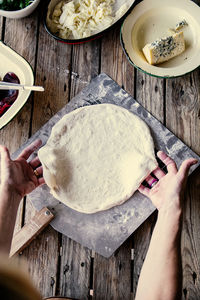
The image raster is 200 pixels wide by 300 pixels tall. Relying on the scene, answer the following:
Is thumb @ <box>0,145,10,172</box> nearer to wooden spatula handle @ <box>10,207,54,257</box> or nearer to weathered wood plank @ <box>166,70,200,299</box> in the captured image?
wooden spatula handle @ <box>10,207,54,257</box>

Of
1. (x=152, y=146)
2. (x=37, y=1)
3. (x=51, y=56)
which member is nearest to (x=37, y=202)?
(x=152, y=146)

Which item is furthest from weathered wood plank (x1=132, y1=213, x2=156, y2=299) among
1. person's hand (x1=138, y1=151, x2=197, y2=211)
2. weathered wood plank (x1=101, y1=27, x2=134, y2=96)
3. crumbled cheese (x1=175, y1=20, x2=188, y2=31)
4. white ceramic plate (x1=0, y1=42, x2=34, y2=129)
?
crumbled cheese (x1=175, y1=20, x2=188, y2=31)

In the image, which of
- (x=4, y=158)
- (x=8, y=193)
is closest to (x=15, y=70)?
(x=4, y=158)

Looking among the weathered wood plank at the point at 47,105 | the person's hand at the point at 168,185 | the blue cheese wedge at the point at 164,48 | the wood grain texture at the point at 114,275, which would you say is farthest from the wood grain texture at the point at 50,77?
the wood grain texture at the point at 114,275

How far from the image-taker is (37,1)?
4.42 feet

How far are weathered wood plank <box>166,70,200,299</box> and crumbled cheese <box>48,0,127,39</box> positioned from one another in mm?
346

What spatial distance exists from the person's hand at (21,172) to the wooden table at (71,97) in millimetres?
108

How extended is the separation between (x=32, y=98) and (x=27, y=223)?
1.64 feet

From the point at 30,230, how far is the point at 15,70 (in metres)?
0.61

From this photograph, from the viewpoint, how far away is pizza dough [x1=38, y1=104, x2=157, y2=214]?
47.6 inches

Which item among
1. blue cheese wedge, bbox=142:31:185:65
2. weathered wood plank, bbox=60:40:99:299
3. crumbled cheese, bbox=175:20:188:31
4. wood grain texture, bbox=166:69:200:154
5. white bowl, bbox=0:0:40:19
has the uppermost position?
crumbled cheese, bbox=175:20:188:31

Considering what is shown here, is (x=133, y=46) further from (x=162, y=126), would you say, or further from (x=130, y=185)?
(x=130, y=185)

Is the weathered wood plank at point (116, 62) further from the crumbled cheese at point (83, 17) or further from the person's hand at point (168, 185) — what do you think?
the person's hand at point (168, 185)

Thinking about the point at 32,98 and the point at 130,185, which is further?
the point at 32,98
